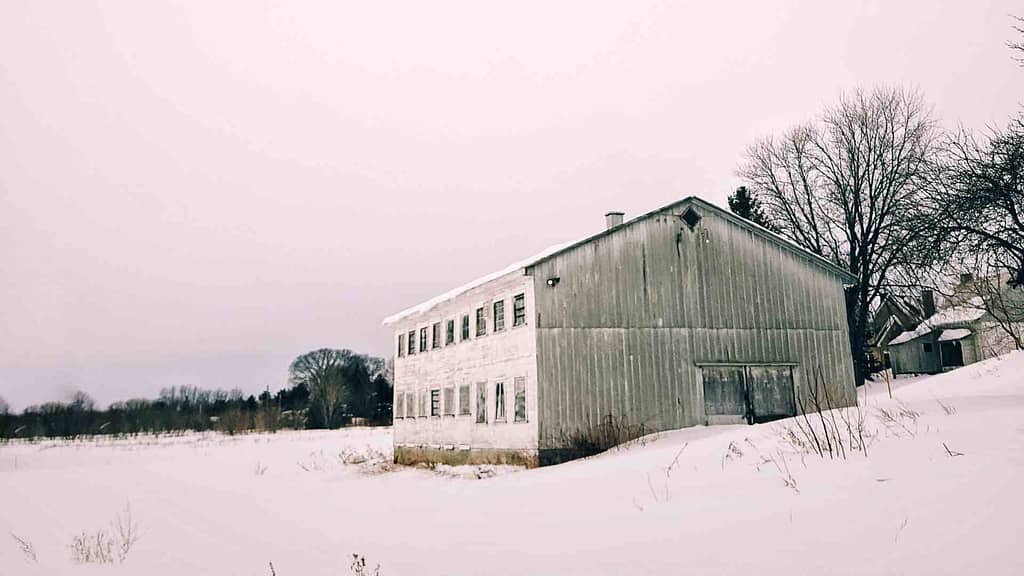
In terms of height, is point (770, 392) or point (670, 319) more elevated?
point (670, 319)

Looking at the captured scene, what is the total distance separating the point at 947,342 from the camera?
5112 centimetres

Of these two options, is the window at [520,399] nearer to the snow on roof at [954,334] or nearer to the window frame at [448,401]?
the window frame at [448,401]

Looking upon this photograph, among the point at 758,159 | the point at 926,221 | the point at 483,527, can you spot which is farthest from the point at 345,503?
the point at 758,159

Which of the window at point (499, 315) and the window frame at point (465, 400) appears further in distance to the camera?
the window frame at point (465, 400)

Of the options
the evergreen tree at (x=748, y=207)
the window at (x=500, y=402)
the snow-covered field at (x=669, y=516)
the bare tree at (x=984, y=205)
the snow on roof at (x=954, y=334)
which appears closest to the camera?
the snow-covered field at (x=669, y=516)

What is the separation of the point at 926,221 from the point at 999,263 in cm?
217

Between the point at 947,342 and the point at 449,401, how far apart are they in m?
41.8

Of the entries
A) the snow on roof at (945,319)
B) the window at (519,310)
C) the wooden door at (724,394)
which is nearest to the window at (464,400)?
the window at (519,310)

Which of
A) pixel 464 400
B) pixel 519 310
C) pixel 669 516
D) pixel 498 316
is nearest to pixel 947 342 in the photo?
pixel 464 400

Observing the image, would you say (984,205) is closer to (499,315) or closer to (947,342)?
(499,315)

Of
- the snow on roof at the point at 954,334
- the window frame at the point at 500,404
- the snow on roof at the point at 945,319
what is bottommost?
the window frame at the point at 500,404

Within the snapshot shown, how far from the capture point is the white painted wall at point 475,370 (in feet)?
64.5

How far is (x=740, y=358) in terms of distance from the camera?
20.7 m

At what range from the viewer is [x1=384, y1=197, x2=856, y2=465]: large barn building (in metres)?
19.4
